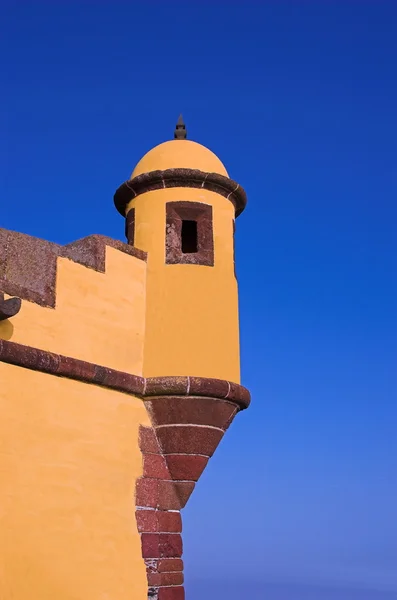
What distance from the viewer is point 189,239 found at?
374 inches

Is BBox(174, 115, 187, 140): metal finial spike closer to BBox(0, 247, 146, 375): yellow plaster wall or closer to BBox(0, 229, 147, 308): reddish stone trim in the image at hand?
BBox(0, 247, 146, 375): yellow plaster wall

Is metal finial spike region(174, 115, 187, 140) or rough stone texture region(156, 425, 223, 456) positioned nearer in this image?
rough stone texture region(156, 425, 223, 456)

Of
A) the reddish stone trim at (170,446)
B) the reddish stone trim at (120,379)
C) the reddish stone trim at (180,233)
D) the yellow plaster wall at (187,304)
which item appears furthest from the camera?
the reddish stone trim at (180,233)

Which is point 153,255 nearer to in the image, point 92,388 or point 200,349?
point 200,349

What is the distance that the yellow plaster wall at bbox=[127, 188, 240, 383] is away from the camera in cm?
814

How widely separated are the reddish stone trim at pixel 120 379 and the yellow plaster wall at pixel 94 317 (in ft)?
0.44

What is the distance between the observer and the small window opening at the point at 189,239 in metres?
9.34

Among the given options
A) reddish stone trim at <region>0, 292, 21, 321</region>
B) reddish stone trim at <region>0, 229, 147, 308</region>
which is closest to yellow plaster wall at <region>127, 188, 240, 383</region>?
reddish stone trim at <region>0, 229, 147, 308</region>

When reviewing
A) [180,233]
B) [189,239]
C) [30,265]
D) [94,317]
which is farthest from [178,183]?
[30,265]

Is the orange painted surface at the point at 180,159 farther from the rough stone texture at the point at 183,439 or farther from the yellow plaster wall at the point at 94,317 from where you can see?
the rough stone texture at the point at 183,439

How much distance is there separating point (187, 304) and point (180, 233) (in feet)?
2.83

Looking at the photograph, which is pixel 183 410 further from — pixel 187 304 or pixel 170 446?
pixel 187 304

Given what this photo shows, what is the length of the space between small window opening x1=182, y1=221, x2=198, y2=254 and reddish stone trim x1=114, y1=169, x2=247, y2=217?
0.58 meters

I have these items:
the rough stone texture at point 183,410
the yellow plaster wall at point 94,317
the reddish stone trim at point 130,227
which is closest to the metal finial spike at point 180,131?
the reddish stone trim at point 130,227
